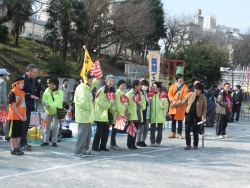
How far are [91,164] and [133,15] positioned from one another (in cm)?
2691

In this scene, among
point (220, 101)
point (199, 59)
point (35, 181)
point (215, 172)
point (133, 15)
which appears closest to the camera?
point (35, 181)

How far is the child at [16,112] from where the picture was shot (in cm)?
822

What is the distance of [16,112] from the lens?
322 inches

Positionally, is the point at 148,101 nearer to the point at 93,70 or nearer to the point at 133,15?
the point at 93,70

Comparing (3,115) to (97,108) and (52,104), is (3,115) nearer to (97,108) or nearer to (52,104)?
(52,104)

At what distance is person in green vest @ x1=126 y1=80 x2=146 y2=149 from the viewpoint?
1001 cm

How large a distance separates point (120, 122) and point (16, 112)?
2541 millimetres

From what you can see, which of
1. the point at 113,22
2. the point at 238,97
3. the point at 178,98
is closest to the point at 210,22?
the point at 113,22

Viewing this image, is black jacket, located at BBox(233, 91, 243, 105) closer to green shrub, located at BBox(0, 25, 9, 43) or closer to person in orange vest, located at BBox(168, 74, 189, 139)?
person in orange vest, located at BBox(168, 74, 189, 139)

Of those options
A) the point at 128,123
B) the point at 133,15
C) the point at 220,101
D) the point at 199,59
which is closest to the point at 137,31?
the point at 133,15

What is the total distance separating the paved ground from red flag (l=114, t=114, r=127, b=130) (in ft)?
2.03

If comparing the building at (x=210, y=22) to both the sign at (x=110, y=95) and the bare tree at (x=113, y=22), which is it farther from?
the sign at (x=110, y=95)

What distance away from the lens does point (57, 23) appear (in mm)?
30734

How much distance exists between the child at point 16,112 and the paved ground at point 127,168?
13.3 inches
